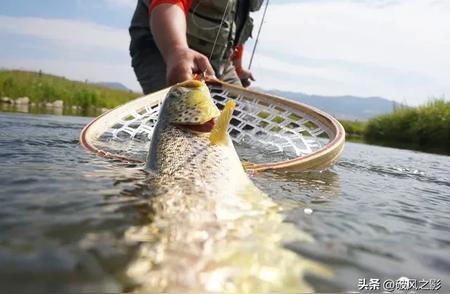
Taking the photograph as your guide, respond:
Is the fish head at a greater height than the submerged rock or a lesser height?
greater

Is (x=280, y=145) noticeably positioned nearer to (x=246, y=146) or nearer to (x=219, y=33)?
(x=246, y=146)

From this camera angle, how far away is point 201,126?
2680 mm

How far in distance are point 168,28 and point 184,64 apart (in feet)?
1.87

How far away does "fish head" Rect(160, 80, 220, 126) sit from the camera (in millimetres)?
2648

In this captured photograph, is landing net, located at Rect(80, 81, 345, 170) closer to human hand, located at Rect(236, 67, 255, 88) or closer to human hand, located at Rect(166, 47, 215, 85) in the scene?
human hand, located at Rect(166, 47, 215, 85)

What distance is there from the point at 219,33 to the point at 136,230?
14.1 feet

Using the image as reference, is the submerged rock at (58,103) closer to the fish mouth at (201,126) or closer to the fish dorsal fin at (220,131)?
the fish mouth at (201,126)

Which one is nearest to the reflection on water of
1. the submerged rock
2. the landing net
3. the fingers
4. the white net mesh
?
the submerged rock

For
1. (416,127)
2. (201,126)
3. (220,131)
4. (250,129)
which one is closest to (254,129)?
(250,129)

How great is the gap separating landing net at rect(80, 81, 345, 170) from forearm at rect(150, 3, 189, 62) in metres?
0.43

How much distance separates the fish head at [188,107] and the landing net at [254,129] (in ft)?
1.68

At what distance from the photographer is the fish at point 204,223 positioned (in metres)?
1.19

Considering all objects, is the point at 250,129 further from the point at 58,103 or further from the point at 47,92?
the point at 58,103

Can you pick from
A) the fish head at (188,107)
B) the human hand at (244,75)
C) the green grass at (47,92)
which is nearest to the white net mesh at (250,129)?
the fish head at (188,107)
